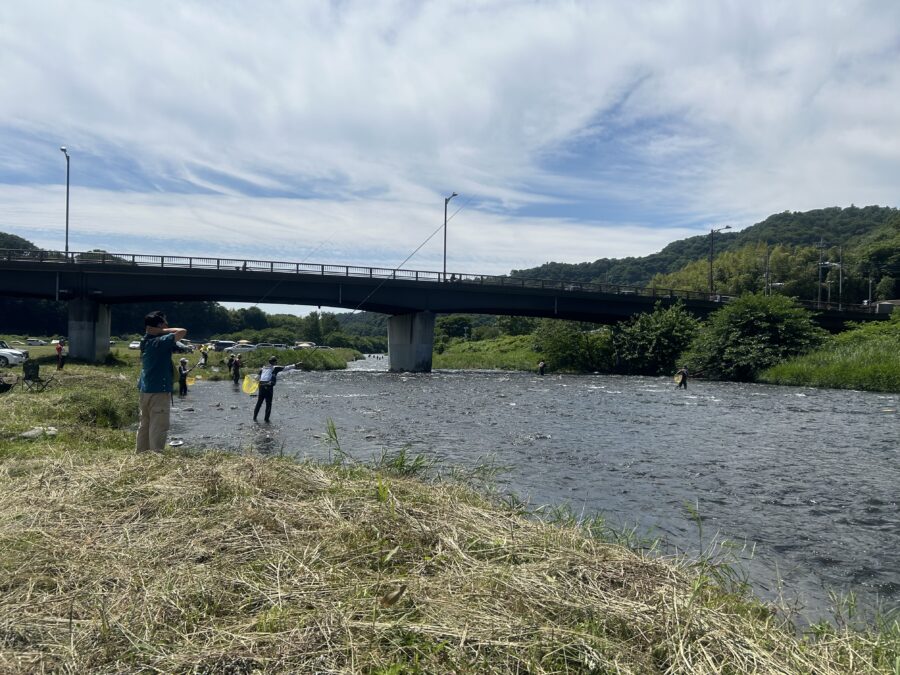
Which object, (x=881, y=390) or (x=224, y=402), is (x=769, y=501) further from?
(x=881, y=390)

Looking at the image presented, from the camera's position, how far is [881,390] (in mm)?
35312

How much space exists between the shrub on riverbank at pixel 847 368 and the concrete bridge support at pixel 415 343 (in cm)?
2722

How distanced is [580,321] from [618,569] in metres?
64.7

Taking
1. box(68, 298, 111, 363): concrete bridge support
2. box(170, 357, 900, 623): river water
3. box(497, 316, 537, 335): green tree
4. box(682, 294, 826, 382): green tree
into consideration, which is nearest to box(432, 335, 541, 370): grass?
box(497, 316, 537, 335): green tree

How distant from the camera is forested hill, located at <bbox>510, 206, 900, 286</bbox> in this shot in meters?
148

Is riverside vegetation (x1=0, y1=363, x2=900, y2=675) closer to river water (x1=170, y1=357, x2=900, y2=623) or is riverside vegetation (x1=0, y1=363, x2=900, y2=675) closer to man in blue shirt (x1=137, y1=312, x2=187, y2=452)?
river water (x1=170, y1=357, x2=900, y2=623)

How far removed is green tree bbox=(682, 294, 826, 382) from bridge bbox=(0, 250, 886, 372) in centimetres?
1249


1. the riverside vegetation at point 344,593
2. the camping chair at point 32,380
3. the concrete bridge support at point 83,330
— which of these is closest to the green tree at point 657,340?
the concrete bridge support at point 83,330

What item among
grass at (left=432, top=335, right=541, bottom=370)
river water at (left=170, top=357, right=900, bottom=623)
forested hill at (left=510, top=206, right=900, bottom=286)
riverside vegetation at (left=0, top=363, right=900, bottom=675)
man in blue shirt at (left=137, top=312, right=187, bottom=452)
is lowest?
grass at (left=432, top=335, right=541, bottom=370)

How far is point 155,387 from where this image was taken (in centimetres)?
902

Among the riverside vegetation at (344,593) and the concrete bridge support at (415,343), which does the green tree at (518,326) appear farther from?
the riverside vegetation at (344,593)

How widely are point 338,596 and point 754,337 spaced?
48616mm

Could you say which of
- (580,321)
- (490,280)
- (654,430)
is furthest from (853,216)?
(654,430)

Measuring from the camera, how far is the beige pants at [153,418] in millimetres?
9023
